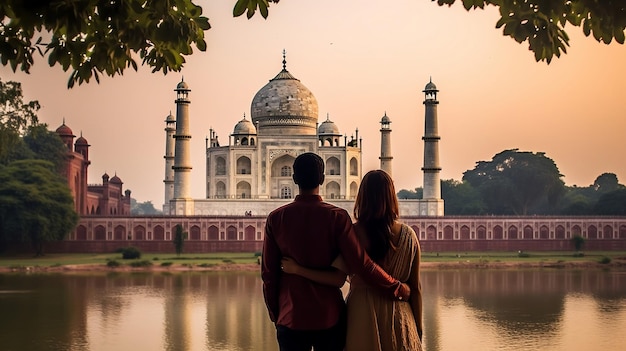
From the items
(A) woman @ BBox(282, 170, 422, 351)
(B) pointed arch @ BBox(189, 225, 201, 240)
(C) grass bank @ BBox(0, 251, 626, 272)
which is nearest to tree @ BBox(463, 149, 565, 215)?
(C) grass bank @ BBox(0, 251, 626, 272)

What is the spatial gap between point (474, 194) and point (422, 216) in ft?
50.9

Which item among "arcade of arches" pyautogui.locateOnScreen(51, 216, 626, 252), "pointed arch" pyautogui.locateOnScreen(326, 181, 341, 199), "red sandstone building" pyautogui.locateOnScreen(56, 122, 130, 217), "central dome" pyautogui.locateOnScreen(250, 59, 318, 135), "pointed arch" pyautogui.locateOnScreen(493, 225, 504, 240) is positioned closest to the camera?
"arcade of arches" pyautogui.locateOnScreen(51, 216, 626, 252)

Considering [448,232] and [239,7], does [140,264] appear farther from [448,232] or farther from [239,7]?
[239,7]

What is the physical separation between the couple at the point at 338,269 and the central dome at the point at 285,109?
36218 mm

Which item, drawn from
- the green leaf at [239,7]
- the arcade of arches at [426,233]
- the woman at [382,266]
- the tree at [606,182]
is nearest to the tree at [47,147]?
the arcade of arches at [426,233]

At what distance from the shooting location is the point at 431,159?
1439 inches

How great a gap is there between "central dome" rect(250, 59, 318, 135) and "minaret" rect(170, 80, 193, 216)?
491cm

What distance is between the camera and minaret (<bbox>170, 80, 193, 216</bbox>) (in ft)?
116

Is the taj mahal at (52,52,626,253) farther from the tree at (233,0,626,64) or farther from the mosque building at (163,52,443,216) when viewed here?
the tree at (233,0,626,64)

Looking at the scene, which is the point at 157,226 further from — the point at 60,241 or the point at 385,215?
the point at 385,215

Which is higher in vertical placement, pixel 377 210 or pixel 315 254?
pixel 377 210

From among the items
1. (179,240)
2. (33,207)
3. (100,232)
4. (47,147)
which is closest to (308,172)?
(33,207)

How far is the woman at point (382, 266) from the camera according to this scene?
3596mm

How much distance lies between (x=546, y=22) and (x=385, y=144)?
117 ft
